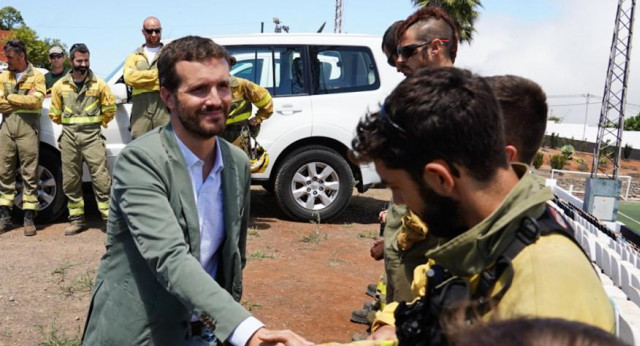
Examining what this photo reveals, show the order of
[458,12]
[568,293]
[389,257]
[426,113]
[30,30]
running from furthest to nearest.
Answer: [30,30] < [458,12] < [389,257] < [426,113] < [568,293]

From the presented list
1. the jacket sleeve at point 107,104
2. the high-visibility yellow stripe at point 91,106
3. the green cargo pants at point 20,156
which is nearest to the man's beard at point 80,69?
the jacket sleeve at point 107,104

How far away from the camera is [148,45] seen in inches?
280

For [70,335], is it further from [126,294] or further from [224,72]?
[224,72]

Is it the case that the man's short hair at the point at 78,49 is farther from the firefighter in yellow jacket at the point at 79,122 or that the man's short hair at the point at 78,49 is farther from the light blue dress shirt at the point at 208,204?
the light blue dress shirt at the point at 208,204

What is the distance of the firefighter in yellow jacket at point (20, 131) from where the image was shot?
7055 millimetres

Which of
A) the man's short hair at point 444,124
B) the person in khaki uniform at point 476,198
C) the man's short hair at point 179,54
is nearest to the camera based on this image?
the person in khaki uniform at point 476,198

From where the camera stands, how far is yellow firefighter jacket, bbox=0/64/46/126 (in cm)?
699

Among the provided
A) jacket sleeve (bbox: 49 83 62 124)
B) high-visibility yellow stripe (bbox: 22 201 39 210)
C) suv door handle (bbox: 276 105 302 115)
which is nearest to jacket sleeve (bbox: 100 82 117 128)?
jacket sleeve (bbox: 49 83 62 124)

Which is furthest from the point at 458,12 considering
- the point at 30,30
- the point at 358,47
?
the point at 30,30

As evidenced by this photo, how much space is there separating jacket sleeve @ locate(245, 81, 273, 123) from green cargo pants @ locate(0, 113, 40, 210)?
2482 millimetres

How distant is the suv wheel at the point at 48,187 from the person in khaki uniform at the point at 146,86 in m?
1.15

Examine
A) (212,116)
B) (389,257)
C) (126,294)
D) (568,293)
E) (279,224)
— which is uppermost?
(212,116)

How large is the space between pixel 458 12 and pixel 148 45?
2330 centimetres

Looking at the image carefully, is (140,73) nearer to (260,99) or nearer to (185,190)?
(260,99)
